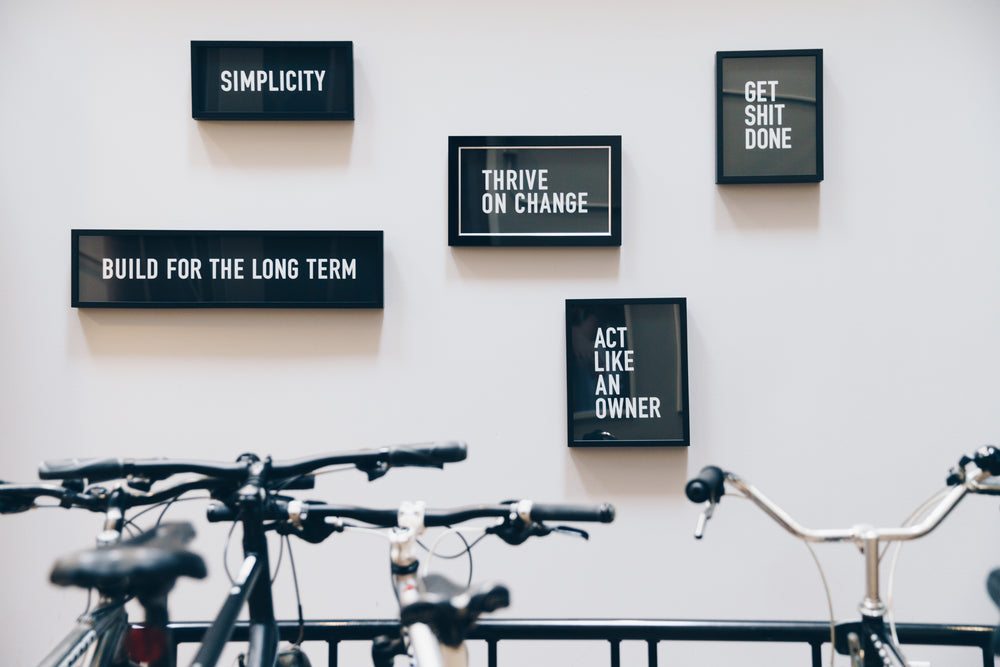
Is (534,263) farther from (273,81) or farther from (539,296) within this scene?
(273,81)

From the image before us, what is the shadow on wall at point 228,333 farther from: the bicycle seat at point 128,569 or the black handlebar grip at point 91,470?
the bicycle seat at point 128,569

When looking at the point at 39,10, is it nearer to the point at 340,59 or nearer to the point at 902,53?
the point at 340,59

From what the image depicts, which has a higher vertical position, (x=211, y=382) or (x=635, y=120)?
(x=635, y=120)

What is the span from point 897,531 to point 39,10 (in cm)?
219

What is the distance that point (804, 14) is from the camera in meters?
1.61

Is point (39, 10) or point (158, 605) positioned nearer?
point (158, 605)

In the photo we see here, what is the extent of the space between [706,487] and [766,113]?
3.51 ft

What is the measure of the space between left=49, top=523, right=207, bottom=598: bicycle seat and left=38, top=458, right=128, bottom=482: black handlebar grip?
127mm

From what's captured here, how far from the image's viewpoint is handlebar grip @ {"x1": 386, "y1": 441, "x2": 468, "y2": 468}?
0.96m

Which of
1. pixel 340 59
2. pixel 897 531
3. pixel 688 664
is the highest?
pixel 340 59

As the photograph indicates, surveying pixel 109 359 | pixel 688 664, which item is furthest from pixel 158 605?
pixel 688 664

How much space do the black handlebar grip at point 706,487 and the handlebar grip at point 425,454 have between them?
0.34m

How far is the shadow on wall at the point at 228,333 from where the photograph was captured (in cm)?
163

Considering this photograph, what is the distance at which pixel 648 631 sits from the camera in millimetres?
1133
